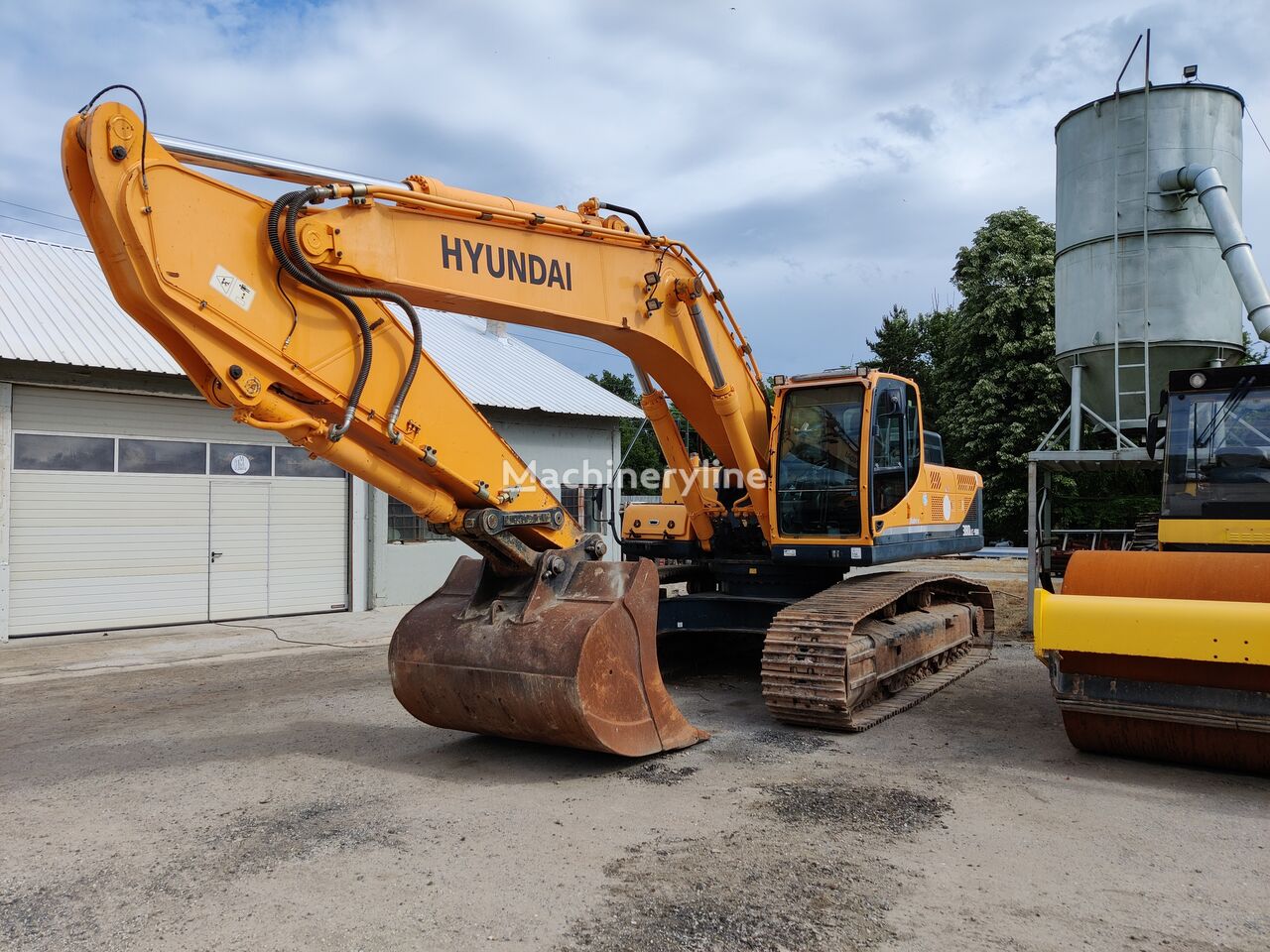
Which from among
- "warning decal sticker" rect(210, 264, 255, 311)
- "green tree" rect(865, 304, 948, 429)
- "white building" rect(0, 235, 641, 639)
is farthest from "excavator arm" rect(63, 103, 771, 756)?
"green tree" rect(865, 304, 948, 429)

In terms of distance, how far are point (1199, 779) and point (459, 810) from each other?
424 cm

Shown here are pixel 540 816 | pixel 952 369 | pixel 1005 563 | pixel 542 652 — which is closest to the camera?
pixel 540 816

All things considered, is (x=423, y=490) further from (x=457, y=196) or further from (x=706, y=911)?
(x=706, y=911)

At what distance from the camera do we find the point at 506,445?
18.6ft

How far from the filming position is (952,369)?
30188 millimetres

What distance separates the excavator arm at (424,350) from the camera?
4.50 meters

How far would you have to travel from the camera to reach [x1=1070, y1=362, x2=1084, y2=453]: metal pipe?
11391mm

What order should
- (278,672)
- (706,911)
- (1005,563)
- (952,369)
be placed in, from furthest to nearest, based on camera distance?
(952,369) < (1005,563) < (278,672) < (706,911)

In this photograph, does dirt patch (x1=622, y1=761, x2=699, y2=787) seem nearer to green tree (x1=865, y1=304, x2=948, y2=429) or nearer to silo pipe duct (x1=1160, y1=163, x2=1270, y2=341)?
silo pipe duct (x1=1160, y1=163, x2=1270, y2=341)

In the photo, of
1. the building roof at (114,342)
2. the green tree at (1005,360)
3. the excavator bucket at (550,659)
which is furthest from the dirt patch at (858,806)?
the green tree at (1005,360)

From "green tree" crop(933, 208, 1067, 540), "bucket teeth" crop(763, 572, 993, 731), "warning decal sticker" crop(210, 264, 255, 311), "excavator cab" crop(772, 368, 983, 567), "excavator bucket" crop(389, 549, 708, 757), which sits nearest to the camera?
"warning decal sticker" crop(210, 264, 255, 311)

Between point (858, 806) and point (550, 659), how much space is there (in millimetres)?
1870

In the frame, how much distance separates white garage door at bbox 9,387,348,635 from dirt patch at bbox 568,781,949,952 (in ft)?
34.8

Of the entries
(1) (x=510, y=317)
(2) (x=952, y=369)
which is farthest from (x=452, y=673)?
(2) (x=952, y=369)
